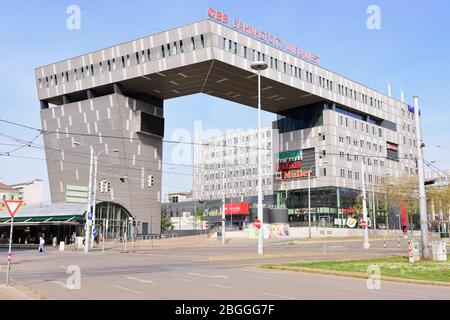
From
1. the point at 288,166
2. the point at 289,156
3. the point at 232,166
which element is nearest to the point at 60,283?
the point at 288,166

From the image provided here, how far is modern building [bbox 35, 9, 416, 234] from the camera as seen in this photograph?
72250mm

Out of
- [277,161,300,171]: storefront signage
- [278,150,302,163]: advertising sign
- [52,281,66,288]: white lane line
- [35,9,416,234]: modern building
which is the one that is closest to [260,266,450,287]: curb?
[52,281,66,288]: white lane line

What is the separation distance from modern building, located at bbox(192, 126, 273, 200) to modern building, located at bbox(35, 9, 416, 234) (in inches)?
1697

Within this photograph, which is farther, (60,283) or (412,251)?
(412,251)

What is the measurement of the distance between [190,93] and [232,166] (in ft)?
238

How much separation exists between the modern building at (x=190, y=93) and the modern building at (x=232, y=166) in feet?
141

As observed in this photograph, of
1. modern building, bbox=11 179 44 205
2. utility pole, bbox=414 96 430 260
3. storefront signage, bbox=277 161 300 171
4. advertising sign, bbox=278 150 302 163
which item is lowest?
utility pole, bbox=414 96 430 260

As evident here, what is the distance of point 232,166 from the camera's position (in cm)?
15488

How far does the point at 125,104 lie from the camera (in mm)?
78625

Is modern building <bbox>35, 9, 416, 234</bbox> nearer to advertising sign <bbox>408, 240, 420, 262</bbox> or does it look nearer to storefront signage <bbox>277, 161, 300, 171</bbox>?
storefront signage <bbox>277, 161, 300, 171</bbox>

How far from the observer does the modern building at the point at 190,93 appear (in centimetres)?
7225

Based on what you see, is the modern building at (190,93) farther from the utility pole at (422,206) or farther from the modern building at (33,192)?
the modern building at (33,192)

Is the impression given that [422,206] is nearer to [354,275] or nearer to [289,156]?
[354,275]
